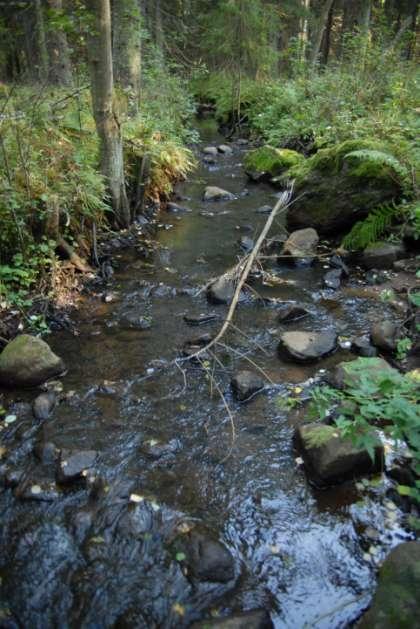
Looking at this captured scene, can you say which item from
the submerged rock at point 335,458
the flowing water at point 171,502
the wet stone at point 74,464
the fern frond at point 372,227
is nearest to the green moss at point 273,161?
the fern frond at point 372,227

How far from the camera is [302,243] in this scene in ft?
26.3

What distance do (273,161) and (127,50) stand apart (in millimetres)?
4434

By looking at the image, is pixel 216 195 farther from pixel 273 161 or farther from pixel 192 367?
pixel 192 367

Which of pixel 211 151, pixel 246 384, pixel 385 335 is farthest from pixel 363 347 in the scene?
pixel 211 151

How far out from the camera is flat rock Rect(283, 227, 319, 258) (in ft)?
25.8

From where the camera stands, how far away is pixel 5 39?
12633mm

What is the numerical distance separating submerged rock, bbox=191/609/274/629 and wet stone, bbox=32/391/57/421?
241 centimetres

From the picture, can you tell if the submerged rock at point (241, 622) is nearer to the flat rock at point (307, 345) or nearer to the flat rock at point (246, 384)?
the flat rock at point (246, 384)

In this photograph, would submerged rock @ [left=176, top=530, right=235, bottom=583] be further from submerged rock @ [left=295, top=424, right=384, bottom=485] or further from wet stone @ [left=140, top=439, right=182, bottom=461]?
submerged rock @ [left=295, top=424, right=384, bottom=485]

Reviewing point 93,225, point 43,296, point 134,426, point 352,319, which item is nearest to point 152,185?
point 93,225

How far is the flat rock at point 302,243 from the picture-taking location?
785cm

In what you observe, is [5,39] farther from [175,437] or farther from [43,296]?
→ [175,437]

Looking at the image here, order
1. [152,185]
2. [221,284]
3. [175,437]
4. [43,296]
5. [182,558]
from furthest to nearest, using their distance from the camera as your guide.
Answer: [152,185], [221,284], [43,296], [175,437], [182,558]

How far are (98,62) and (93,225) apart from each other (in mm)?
2354
